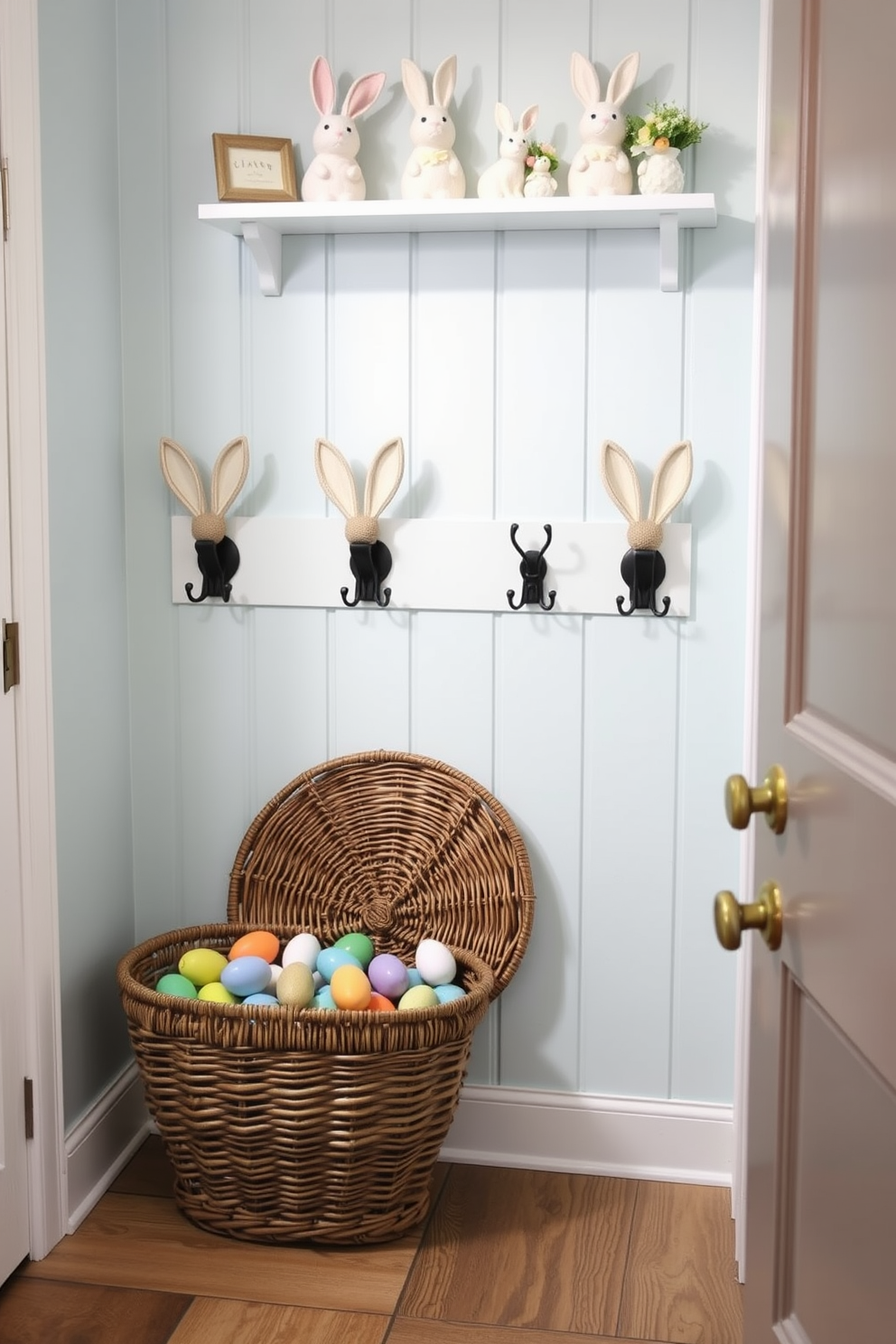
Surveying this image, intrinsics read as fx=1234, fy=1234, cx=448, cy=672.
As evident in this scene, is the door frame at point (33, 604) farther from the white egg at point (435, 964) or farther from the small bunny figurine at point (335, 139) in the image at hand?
the white egg at point (435, 964)

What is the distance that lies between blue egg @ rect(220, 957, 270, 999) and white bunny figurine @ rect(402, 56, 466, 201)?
1.31 meters

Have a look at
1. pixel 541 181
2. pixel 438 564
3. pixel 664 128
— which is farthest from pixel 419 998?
pixel 664 128

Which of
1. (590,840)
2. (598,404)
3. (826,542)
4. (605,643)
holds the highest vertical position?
(598,404)

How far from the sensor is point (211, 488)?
7.39ft

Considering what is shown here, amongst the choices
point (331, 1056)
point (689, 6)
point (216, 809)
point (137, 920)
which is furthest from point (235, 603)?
point (689, 6)

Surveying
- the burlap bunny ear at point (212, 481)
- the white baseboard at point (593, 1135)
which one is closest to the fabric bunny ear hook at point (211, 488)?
the burlap bunny ear at point (212, 481)

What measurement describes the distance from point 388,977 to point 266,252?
1267 millimetres

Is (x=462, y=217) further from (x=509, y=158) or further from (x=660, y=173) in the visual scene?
(x=660, y=173)

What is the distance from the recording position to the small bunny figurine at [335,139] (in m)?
2.08

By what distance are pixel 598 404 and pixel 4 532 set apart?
102cm

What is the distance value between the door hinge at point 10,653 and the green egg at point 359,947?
719 millimetres

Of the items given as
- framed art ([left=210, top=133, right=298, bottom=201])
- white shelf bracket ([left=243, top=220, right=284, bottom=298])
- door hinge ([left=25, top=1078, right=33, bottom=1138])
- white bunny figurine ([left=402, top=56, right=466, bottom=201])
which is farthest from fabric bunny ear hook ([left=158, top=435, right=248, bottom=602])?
door hinge ([left=25, top=1078, right=33, bottom=1138])

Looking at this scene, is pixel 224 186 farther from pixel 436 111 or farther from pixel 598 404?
pixel 598 404

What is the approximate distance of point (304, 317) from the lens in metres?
2.23
